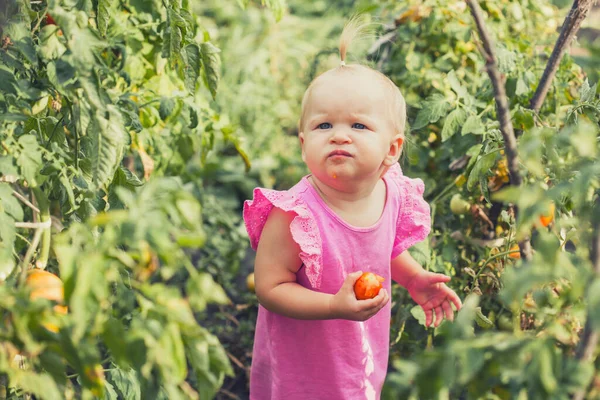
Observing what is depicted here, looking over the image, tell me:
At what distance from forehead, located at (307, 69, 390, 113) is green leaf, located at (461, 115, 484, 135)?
511mm

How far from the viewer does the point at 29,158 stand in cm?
135

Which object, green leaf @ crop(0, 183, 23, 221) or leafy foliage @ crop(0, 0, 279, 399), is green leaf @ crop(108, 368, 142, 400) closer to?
leafy foliage @ crop(0, 0, 279, 399)

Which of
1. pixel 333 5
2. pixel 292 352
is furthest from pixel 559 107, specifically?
pixel 333 5

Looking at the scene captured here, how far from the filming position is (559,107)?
7.15 ft

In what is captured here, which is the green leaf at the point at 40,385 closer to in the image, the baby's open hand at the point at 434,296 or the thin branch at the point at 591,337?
the thin branch at the point at 591,337

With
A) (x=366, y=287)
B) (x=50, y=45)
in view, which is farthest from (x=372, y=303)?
(x=50, y=45)

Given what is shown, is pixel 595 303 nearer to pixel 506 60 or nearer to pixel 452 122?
pixel 452 122

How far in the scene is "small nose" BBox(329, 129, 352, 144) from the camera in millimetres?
1545

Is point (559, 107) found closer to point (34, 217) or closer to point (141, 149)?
point (141, 149)

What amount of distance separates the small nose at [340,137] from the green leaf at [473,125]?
1.99ft

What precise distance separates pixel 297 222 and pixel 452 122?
0.72 m

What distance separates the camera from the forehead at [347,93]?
1.57m

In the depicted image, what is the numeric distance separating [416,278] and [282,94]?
10.5 ft

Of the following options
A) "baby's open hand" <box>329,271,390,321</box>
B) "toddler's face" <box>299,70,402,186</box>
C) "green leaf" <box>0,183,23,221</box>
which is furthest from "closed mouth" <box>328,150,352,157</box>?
"green leaf" <box>0,183,23,221</box>
